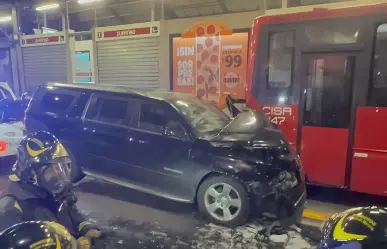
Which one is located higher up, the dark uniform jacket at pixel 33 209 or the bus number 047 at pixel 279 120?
the bus number 047 at pixel 279 120

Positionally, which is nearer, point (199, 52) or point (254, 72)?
point (254, 72)

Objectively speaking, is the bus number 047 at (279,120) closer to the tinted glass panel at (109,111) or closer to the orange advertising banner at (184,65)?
the tinted glass panel at (109,111)

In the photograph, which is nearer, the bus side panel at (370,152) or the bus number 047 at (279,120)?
the bus side panel at (370,152)

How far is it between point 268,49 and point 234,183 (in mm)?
2636

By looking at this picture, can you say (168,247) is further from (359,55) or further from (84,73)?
(84,73)

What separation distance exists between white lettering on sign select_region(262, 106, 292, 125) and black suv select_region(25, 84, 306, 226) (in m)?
0.77

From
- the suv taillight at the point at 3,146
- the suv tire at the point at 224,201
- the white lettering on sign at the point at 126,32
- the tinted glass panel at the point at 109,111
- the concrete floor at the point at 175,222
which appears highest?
the white lettering on sign at the point at 126,32

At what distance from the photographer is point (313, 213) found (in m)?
5.25

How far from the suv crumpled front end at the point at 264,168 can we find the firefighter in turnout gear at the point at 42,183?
227 cm

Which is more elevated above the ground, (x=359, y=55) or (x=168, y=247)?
(x=359, y=55)

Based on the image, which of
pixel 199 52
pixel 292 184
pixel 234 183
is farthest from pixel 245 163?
pixel 199 52

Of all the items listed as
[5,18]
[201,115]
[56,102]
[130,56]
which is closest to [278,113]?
[201,115]

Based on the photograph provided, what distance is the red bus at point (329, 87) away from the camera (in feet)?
17.4

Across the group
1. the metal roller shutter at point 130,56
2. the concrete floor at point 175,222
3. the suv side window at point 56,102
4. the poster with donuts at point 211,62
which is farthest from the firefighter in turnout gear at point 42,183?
the metal roller shutter at point 130,56
